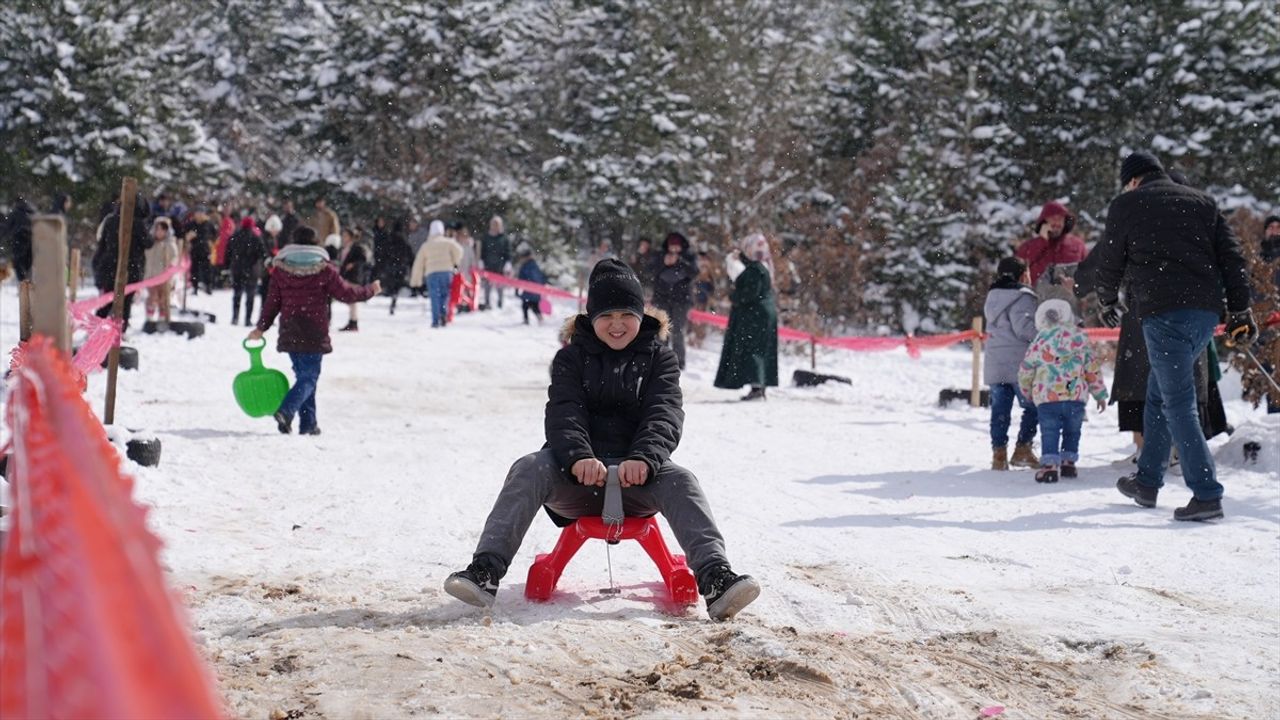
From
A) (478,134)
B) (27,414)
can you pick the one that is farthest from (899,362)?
(478,134)

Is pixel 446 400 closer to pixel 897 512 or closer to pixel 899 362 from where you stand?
pixel 897 512

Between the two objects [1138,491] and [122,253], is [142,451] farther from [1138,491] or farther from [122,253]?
[1138,491]

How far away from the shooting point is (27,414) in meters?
2.15

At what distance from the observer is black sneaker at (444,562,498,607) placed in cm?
434

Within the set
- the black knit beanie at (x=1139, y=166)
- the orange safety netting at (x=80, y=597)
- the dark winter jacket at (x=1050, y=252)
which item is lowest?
the orange safety netting at (x=80, y=597)

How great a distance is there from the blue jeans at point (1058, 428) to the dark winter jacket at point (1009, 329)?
2.01ft

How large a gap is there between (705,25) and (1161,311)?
30.7 meters

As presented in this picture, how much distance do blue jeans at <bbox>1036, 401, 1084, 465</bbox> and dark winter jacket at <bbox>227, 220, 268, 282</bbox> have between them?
1490 cm

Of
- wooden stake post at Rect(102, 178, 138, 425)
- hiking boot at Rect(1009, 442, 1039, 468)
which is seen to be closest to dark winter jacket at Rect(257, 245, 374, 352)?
wooden stake post at Rect(102, 178, 138, 425)

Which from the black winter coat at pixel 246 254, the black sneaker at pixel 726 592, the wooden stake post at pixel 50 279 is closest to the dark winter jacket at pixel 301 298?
the black sneaker at pixel 726 592

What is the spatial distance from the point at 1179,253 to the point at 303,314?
6.48 meters

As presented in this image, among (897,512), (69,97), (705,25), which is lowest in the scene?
(897,512)

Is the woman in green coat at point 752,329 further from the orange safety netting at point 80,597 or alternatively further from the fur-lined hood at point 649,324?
the orange safety netting at point 80,597

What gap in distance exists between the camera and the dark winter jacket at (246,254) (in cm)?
2022
